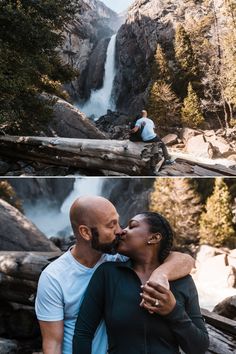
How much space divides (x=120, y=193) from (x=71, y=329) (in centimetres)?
184

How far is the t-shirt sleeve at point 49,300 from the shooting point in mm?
1014

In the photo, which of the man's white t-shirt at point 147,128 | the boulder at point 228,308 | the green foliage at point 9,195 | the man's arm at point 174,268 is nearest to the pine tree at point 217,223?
the boulder at point 228,308

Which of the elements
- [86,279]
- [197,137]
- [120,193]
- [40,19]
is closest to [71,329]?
[86,279]

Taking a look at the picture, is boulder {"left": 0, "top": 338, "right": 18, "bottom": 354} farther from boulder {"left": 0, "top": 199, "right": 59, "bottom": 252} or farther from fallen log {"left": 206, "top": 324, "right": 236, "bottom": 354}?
fallen log {"left": 206, "top": 324, "right": 236, "bottom": 354}

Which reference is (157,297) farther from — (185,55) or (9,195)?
(9,195)

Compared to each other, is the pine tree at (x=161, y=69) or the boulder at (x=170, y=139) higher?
the pine tree at (x=161, y=69)

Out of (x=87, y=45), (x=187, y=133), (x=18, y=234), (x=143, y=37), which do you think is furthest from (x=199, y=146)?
(x=18, y=234)

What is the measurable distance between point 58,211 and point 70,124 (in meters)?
0.71

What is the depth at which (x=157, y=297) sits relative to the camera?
35.1 inches

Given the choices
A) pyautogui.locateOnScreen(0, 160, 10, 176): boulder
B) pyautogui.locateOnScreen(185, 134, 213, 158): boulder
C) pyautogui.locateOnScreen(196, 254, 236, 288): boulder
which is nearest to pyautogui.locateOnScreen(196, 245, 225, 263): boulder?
pyautogui.locateOnScreen(196, 254, 236, 288): boulder

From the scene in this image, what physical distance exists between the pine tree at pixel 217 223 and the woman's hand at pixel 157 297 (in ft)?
8.29

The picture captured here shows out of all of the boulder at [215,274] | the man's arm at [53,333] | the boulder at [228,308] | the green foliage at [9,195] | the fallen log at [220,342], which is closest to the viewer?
the man's arm at [53,333]

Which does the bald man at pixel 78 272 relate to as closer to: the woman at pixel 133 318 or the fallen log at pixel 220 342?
the woman at pixel 133 318

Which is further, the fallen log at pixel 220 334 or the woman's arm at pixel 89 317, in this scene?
the fallen log at pixel 220 334
